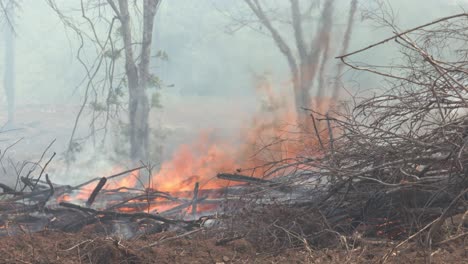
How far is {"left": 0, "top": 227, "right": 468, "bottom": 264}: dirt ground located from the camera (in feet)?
12.9

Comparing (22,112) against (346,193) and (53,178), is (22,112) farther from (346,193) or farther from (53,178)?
(346,193)

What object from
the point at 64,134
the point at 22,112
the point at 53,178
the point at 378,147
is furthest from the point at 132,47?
the point at 22,112

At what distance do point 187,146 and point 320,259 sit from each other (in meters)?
10.6

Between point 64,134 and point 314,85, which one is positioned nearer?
point 314,85

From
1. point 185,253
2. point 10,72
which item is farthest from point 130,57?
point 10,72

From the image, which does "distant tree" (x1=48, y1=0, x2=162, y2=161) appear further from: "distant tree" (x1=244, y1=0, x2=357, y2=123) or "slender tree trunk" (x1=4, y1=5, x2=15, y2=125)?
"slender tree trunk" (x1=4, y1=5, x2=15, y2=125)

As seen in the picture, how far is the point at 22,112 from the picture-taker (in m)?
25.2

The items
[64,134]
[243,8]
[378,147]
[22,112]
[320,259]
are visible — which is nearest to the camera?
[320,259]

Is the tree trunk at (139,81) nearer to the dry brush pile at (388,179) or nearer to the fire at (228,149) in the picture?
the fire at (228,149)

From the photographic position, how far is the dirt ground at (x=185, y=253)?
393 cm

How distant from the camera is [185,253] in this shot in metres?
4.57

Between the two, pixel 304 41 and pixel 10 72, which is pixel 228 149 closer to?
pixel 304 41

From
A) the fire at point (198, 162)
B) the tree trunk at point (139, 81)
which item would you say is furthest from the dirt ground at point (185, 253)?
the tree trunk at point (139, 81)

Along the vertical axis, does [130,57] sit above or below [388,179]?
above
